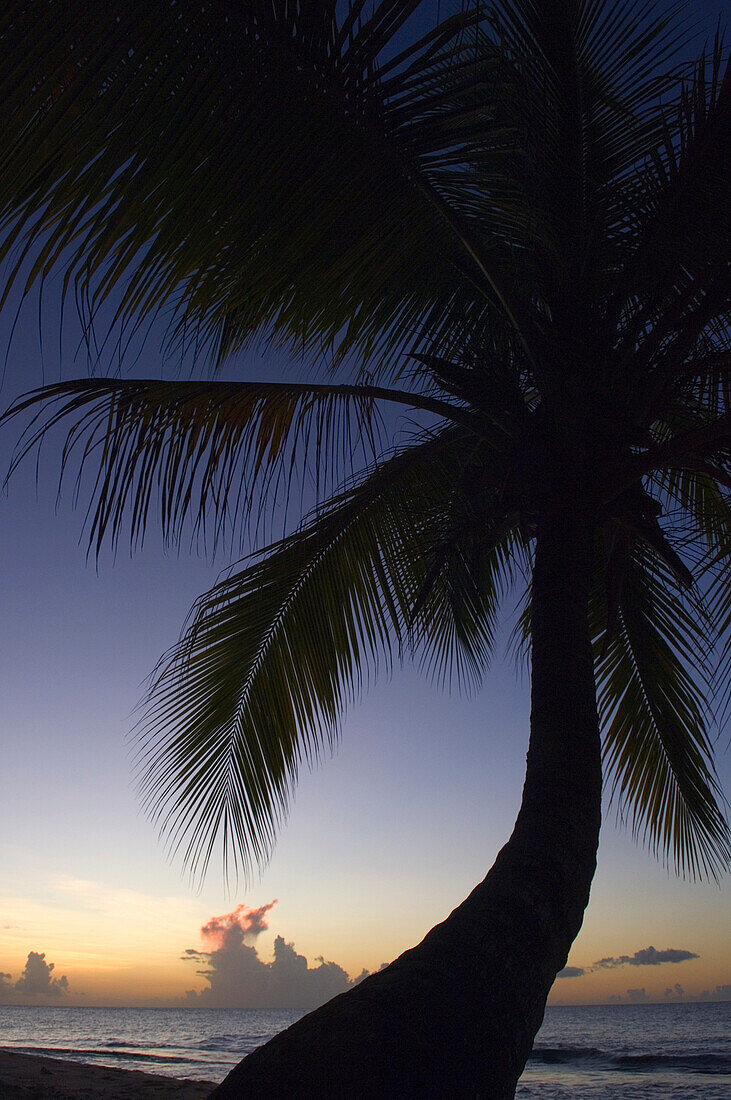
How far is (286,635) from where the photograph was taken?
4.53 meters

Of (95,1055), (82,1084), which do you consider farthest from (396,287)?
(95,1055)

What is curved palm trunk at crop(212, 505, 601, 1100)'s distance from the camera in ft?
4.92

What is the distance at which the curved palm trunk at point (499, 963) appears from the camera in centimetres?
150

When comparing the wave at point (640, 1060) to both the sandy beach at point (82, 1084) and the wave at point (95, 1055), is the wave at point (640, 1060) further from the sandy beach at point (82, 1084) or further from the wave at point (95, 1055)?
the sandy beach at point (82, 1084)

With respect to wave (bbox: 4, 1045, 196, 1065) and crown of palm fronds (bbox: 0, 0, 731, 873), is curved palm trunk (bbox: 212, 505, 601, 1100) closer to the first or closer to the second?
crown of palm fronds (bbox: 0, 0, 731, 873)

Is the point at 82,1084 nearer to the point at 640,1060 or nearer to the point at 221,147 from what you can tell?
the point at 221,147

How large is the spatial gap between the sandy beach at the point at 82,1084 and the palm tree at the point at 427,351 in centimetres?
566

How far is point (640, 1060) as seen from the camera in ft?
70.4

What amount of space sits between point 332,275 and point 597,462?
1348mm

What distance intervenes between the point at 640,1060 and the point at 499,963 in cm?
2475

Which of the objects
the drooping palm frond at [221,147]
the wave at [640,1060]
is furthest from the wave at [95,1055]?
the drooping palm frond at [221,147]

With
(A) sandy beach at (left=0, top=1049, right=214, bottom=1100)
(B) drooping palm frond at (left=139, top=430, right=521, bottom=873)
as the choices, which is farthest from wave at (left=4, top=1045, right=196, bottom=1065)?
(B) drooping palm frond at (left=139, top=430, right=521, bottom=873)

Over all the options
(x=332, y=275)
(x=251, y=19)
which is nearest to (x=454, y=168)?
(x=332, y=275)

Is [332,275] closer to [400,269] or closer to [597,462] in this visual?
[400,269]
